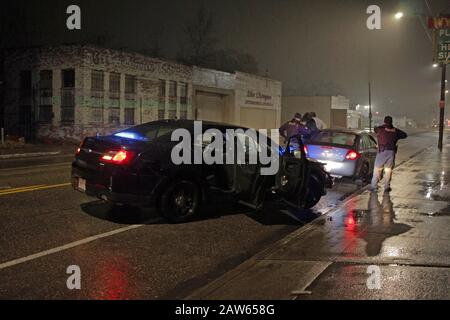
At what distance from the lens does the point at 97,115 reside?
28.0 m

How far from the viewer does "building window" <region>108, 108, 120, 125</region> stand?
94.5ft

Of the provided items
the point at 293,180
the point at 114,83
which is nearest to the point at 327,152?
the point at 293,180

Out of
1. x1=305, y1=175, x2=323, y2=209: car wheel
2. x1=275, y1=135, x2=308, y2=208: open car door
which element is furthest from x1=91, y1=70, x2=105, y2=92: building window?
x1=275, y1=135, x2=308, y2=208: open car door

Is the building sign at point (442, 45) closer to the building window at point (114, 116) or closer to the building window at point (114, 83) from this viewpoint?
the building window at point (114, 83)

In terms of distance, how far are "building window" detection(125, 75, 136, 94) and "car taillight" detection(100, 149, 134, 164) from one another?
2374 centimetres

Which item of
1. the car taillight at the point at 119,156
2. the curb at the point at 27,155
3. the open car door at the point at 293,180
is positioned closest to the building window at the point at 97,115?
the curb at the point at 27,155

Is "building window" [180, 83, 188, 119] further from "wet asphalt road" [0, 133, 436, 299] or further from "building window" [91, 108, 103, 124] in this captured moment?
"wet asphalt road" [0, 133, 436, 299]

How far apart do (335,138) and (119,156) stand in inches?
275

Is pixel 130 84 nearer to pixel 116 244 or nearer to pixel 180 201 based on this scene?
pixel 180 201

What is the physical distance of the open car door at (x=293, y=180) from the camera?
774 centimetres

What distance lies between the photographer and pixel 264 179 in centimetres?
768

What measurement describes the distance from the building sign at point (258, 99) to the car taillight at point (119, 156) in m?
35.7

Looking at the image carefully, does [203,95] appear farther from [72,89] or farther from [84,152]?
[84,152]
